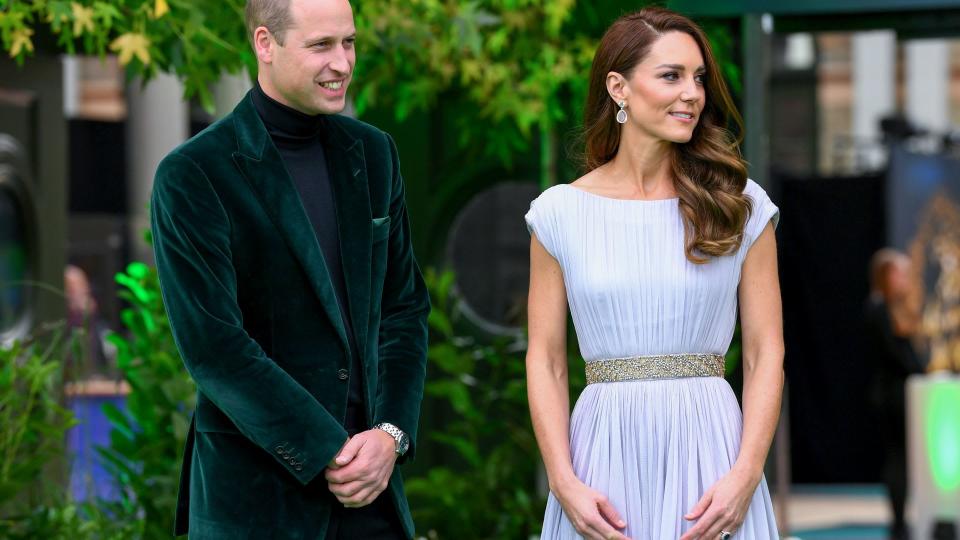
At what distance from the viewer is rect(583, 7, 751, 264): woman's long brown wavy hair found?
3352 mm

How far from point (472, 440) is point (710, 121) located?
3.97 m

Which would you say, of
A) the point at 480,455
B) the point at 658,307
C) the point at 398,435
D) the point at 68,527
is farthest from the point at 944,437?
the point at 398,435

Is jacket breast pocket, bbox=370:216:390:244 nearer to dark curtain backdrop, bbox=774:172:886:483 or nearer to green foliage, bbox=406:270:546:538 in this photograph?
green foliage, bbox=406:270:546:538

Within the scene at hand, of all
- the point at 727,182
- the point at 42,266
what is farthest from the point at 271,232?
the point at 42,266

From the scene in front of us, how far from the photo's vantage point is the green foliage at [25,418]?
5.60 m

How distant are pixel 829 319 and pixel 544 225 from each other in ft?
35.6

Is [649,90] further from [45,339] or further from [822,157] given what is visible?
[822,157]

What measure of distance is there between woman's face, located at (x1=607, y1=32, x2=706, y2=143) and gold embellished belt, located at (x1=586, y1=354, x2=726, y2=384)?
46 cm

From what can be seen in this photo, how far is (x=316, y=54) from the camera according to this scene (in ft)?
10.2

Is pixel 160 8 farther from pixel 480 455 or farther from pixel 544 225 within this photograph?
pixel 480 455

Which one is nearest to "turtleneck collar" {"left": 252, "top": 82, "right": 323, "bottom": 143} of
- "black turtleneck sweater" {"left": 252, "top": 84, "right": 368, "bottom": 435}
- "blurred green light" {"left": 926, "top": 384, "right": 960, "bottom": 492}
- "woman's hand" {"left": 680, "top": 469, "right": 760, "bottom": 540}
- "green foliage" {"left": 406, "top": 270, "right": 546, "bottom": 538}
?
"black turtleneck sweater" {"left": 252, "top": 84, "right": 368, "bottom": 435}

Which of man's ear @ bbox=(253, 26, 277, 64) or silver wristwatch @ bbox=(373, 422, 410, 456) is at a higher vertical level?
man's ear @ bbox=(253, 26, 277, 64)

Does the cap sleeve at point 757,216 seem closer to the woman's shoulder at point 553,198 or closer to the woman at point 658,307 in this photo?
the woman at point 658,307

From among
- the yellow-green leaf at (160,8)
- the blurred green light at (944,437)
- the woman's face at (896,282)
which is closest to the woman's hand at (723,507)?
the yellow-green leaf at (160,8)
